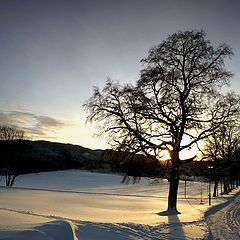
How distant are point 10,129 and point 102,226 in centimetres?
2946

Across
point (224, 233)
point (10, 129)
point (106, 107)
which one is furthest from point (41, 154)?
point (224, 233)

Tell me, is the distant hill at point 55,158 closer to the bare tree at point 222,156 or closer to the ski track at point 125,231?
the bare tree at point 222,156

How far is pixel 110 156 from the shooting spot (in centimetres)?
1056

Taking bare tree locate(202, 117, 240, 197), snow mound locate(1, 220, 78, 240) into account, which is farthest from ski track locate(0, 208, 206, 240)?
bare tree locate(202, 117, 240, 197)

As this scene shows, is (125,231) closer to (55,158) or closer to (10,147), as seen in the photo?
(10,147)

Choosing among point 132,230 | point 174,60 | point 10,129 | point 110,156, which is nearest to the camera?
point 132,230

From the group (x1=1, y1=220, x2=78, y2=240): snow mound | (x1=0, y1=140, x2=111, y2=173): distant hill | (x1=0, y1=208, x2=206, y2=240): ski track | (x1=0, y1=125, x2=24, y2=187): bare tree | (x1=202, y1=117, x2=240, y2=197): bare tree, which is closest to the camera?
(x1=1, y1=220, x2=78, y2=240): snow mound

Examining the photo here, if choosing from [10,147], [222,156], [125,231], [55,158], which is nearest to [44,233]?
[125,231]

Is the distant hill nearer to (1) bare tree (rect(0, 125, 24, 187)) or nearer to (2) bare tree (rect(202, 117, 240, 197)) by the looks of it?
(1) bare tree (rect(0, 125, 24, 187))

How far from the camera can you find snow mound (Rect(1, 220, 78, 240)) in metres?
4.41

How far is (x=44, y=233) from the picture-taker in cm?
478

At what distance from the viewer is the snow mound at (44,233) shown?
4.41 m

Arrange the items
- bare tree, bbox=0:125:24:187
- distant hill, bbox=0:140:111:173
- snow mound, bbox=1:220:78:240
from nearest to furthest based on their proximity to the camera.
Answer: snow mound, bbox=1:220:78:240, bare tree, bbox=0:125:24:187, distant hill, bbox=0:140:111:173

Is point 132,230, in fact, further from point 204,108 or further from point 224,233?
point 204,108
